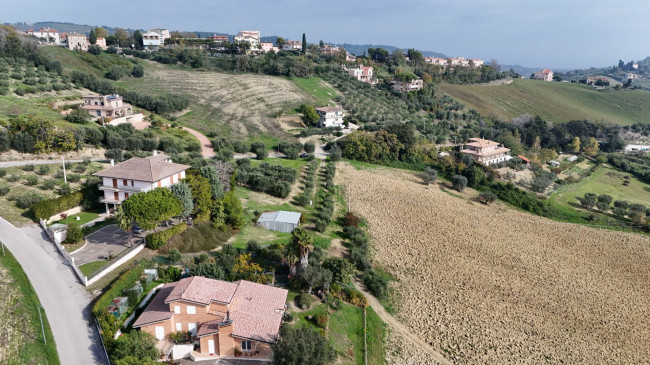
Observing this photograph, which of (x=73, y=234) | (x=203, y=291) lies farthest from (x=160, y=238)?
(x=203, y=291)

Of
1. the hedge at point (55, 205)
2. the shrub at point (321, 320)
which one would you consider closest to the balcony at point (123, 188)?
the hedge at point (55, 205)

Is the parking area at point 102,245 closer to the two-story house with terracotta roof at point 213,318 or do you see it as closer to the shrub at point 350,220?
the two-story house with terracotta roof at point 213,318

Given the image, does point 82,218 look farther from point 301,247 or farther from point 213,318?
point 301,247

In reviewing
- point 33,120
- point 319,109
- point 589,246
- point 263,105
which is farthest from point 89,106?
point 589,246

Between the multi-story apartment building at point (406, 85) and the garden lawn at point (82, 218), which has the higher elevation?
the multi-story apartment building at point (406, 85)

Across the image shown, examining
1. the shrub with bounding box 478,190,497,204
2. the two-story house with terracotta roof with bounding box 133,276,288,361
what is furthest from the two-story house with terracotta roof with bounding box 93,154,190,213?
the shrub with bounding box 478,190,497,204

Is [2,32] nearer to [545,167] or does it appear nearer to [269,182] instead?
[269,182]
